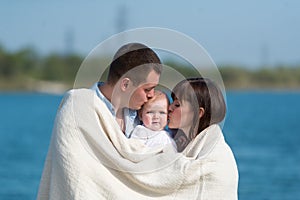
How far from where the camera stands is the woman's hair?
355cm

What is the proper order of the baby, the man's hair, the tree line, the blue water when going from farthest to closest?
the tree line < the blue water < the baby < the man's hair

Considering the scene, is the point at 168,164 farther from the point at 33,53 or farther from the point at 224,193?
the point at 33,53

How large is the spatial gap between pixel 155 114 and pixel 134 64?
295 millimetres

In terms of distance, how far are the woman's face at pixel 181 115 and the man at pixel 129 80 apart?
148 millimetres

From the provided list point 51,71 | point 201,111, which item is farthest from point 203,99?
point 51,71

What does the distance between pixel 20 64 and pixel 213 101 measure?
231 ft

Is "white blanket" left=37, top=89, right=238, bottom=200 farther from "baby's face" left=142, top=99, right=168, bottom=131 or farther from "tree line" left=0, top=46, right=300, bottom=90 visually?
"tree line" left=0, top=46, right=300, bottom=90

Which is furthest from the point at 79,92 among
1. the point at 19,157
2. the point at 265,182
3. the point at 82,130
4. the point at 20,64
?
the point at 20,64

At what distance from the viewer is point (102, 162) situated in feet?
11.2

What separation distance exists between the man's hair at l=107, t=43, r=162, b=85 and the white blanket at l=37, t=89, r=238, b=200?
0.14 m

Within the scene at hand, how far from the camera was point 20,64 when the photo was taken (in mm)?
72750

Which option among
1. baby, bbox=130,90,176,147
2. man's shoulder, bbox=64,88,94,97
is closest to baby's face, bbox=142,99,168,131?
baby, bbox=130,90,176,147

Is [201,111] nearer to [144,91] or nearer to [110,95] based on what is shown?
[144,91]

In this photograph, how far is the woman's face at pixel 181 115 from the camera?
3.58 metres
